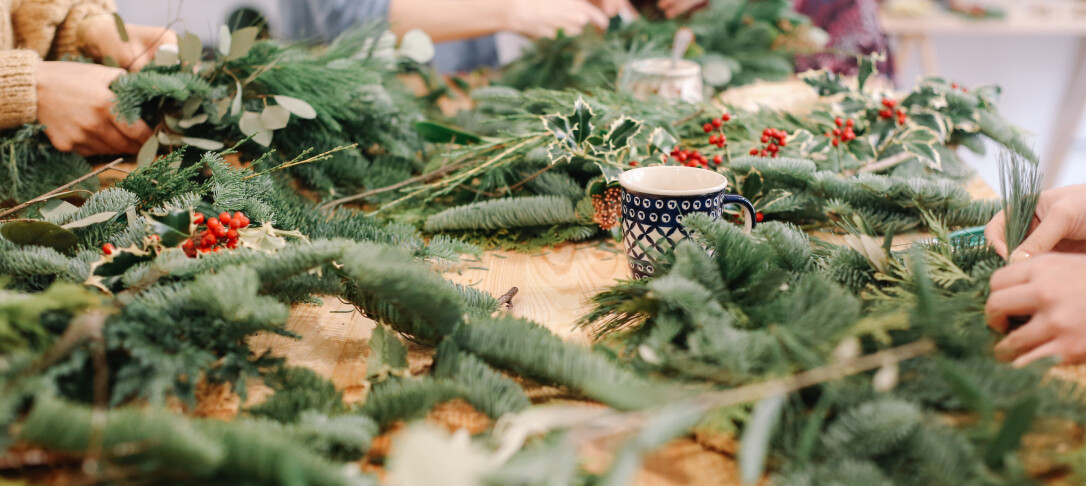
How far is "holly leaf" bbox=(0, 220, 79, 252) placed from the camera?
1.86 ft

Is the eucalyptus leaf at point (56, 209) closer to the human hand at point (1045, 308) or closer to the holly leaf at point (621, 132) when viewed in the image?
the holly leaf at point (621, 132)

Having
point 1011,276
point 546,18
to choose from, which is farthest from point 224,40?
point 1011,276

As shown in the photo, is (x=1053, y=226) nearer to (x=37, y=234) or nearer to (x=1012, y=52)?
(x=37, y=234)

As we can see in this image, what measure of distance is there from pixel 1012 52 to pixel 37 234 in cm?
477

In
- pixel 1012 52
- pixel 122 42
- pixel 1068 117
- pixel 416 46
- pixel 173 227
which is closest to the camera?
pixel 173 227

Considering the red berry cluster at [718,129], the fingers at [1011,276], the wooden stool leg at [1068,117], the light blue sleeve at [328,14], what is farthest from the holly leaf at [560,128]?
the wooden stool leg at [1068,117]

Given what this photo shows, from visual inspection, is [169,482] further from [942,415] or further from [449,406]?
[942,415]

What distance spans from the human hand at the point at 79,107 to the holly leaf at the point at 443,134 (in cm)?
35

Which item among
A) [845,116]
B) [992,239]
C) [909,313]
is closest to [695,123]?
[845,116]

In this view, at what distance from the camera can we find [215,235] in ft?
1.90

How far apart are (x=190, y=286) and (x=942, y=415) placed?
1.69ft

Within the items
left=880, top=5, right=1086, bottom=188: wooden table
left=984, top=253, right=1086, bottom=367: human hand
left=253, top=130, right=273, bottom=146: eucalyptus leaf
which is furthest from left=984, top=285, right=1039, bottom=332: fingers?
left=880, top=5, right=1086, bottom=188: wooden table

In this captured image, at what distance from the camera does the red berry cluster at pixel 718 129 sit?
87 cm

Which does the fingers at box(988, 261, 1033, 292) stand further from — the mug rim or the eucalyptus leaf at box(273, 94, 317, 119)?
the eucalyptus leaf at box(273, 94, 317, 119)
